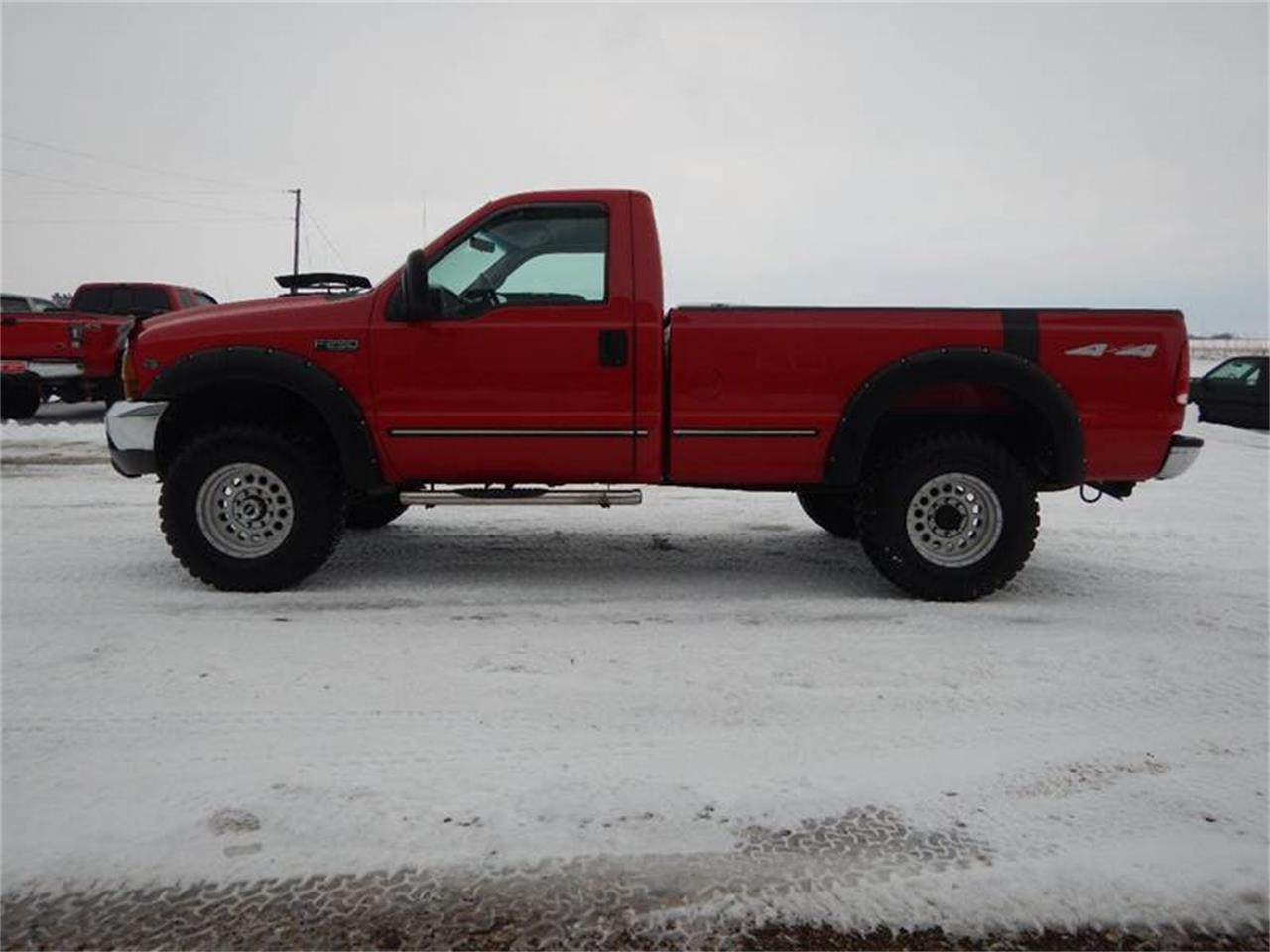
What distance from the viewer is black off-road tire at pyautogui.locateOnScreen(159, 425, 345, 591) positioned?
4441mm

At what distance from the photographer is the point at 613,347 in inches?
175

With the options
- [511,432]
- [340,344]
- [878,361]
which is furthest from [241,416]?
[878,361]

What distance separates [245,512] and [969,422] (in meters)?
3.88

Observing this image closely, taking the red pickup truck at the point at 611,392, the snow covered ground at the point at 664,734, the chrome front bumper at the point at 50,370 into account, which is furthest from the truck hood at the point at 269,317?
the chrome front bumper at the point at 50,370

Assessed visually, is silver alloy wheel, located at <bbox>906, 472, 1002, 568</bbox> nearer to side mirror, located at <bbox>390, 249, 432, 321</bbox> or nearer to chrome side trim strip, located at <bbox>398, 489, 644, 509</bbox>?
chrome side trim strip, located at <bbox>398, 489, 644, 509</bbox>

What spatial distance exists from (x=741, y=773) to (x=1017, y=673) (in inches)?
58.1

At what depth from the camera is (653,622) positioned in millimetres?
4051

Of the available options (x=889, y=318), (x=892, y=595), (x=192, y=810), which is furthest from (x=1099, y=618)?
(x=192, y=810)

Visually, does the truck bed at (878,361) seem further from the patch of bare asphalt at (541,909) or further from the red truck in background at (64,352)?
the red truck in background at (64,352)

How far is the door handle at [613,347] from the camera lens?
443 centimetres

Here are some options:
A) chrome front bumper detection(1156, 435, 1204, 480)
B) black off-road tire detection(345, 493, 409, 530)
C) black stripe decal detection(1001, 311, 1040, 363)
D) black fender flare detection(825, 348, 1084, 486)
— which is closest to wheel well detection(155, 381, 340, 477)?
black off-road tire detection(345, 493, 409, 530)

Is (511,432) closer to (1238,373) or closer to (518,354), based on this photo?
(518,354)

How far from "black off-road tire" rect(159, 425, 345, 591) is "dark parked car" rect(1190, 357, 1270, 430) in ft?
50.4

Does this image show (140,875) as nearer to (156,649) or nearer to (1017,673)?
(156,649)
